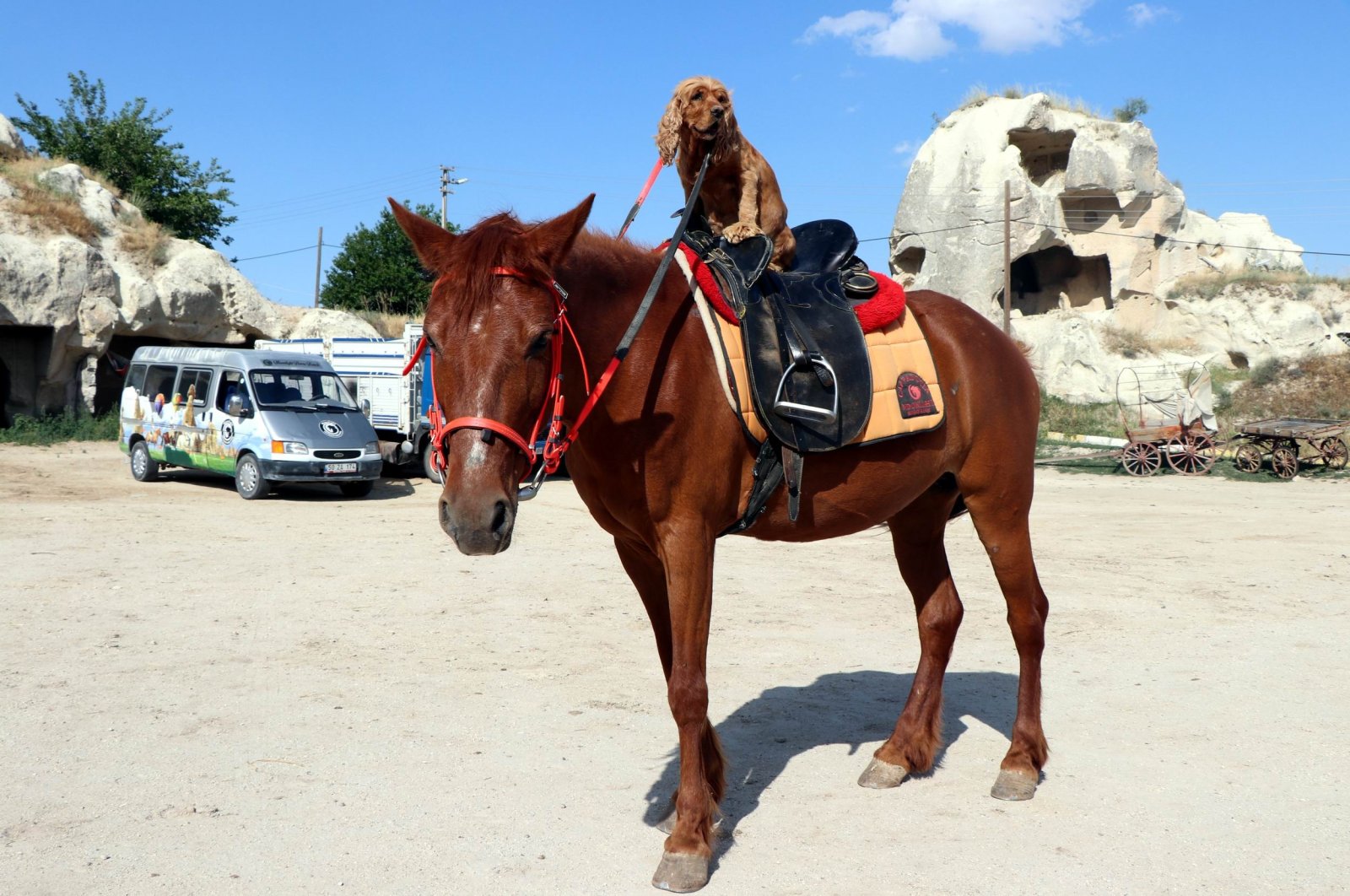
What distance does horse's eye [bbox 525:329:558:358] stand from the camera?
2.75m

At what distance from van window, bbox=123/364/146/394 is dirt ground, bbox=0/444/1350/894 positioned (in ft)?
26.3

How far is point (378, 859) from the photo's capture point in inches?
131

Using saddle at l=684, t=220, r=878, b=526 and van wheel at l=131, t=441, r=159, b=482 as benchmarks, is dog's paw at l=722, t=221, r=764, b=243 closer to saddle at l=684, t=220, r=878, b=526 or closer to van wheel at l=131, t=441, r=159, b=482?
saddle at l=684, t=220, r=878, b=526

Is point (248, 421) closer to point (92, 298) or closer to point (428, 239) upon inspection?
point (92, 298)

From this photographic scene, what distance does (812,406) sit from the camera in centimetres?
351

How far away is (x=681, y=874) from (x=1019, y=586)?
2044mm

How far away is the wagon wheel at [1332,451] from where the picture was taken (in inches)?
742

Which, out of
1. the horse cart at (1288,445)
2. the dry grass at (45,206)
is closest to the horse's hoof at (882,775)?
the horse cart at (1288,445)

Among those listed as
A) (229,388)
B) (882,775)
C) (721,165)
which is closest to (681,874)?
(882,775)

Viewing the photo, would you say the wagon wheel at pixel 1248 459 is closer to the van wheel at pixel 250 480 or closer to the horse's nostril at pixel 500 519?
Result: the van wheel at pixel 250 480

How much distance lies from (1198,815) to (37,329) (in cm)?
2548

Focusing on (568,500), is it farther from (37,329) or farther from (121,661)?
(37,329)

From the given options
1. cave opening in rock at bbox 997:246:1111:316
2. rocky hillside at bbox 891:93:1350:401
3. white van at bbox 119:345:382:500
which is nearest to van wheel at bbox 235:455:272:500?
white van at bbox 119:345:382:500

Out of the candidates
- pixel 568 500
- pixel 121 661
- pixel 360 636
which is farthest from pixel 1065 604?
pixel 568 500
